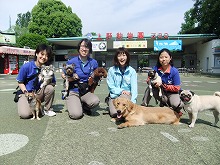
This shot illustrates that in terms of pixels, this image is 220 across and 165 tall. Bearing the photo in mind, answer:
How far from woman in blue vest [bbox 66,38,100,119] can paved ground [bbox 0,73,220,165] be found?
1.48ft

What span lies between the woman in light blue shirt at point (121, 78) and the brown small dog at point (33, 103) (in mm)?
1541

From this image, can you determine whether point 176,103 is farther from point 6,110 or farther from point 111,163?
point 6,110

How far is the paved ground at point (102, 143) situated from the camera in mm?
2629

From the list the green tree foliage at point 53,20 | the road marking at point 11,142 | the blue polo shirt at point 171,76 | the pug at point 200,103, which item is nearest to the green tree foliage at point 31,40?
the green tree foliage at point 53,20

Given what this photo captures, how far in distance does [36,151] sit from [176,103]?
276cm

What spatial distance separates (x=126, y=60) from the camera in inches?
177

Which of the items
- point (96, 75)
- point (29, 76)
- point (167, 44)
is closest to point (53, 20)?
point (167, 44)

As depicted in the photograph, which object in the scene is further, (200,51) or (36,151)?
(200,51)

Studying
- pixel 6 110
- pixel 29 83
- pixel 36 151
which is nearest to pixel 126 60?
pixel 29 83

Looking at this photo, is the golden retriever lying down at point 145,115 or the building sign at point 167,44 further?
the building sign at point 167,44

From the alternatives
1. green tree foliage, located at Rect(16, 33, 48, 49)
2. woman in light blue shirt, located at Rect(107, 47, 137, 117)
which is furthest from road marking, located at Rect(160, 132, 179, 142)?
green tree foliage, located at Rect(16, 33, 48, 49)

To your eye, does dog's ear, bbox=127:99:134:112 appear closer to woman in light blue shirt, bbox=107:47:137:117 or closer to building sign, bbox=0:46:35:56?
woman in light blue shirt, bbox=107:47:137:117

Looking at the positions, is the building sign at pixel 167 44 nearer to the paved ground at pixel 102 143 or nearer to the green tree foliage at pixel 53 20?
the green tree foliage at pixel 53 20

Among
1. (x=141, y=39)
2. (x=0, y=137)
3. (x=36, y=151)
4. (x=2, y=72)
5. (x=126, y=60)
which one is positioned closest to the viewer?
(x=36, y=151)
